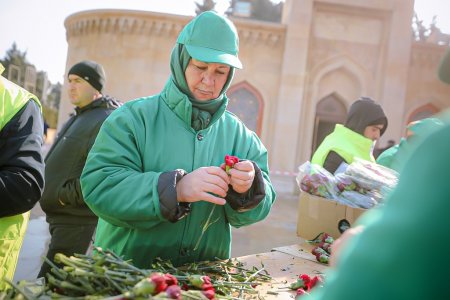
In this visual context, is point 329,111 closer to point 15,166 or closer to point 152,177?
point 15,166

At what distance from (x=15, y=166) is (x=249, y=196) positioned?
120cm

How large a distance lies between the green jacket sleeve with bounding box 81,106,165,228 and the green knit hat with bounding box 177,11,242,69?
46cm

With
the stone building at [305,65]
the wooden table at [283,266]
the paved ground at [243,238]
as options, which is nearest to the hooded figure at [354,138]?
the wooden table at [283,266]

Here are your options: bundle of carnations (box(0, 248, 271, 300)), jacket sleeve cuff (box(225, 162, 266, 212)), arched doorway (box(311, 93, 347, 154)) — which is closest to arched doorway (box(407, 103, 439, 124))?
arched doorway (box(311, 93, 347, 154))

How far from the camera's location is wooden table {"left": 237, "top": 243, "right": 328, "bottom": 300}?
1642mm

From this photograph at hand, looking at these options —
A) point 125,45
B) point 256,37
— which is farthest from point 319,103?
point 125,45

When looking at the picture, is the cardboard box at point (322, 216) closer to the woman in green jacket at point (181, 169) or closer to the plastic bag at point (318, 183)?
the plastic bag at point (318, 183)

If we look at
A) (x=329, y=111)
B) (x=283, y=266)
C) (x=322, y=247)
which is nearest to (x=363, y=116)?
(x=322, y=247)

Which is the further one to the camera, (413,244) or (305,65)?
(305,65)

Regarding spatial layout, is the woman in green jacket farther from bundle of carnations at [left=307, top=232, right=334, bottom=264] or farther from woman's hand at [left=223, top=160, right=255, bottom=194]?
bundle of carnations at [left=307, top=232, right=334, bottom=264]

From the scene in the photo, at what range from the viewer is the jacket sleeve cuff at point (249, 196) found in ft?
6.03

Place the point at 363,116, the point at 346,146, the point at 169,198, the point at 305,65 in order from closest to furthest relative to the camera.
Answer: the point at 169,198 → the point at 346,146 → the point at 363,116 → the point at 305,65

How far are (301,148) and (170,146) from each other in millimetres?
15886

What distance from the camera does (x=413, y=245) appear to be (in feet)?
1.80
